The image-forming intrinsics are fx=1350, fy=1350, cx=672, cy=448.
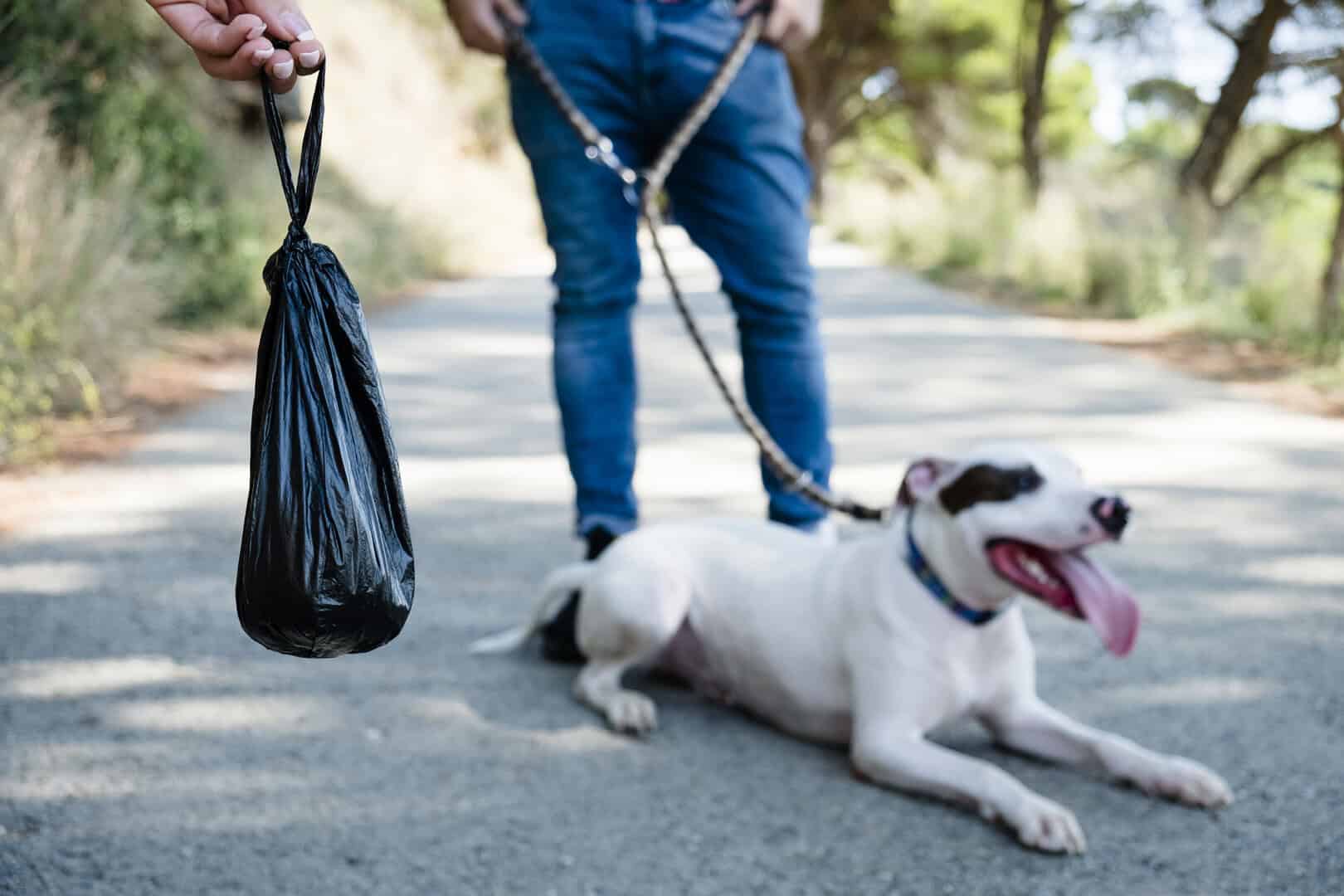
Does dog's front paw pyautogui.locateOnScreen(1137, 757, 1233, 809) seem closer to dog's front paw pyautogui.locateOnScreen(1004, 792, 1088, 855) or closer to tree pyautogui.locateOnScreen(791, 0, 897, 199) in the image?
dog's front paw pyautogui.locateOnScreen(1004, 792, 1088, 855)

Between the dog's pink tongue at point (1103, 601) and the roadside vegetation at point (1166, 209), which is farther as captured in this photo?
the roadside vegetation at point (1166, 209)

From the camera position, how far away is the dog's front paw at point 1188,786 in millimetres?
2408

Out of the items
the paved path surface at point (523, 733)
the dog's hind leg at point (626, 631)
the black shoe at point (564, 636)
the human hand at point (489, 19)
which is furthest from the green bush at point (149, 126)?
the dog's hind leg at point (626, 631)

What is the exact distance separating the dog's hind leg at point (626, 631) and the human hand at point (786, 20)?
1395 millimetres

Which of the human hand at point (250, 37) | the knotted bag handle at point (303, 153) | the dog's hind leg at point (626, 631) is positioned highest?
the human hand at point (250, 37)

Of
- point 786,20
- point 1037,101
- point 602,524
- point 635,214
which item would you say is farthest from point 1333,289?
point 1037,101

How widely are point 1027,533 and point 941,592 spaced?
0.22 meters

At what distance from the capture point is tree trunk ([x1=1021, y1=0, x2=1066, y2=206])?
17641 mm


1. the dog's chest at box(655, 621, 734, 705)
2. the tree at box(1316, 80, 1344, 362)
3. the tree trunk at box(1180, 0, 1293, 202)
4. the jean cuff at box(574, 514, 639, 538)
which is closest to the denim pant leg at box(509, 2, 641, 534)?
the jean cuff at box(574, 514, 639, 538)

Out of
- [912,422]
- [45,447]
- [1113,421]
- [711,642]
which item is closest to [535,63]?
[711,642]

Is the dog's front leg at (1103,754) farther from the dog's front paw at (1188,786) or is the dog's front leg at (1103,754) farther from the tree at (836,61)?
the tree at (836,61)

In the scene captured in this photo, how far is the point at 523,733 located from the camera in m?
2.80

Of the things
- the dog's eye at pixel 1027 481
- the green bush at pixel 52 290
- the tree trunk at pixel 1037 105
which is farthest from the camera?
the tree trunk at pixel 1037 105

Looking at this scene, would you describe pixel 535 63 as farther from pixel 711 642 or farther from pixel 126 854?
pixel 126 854
